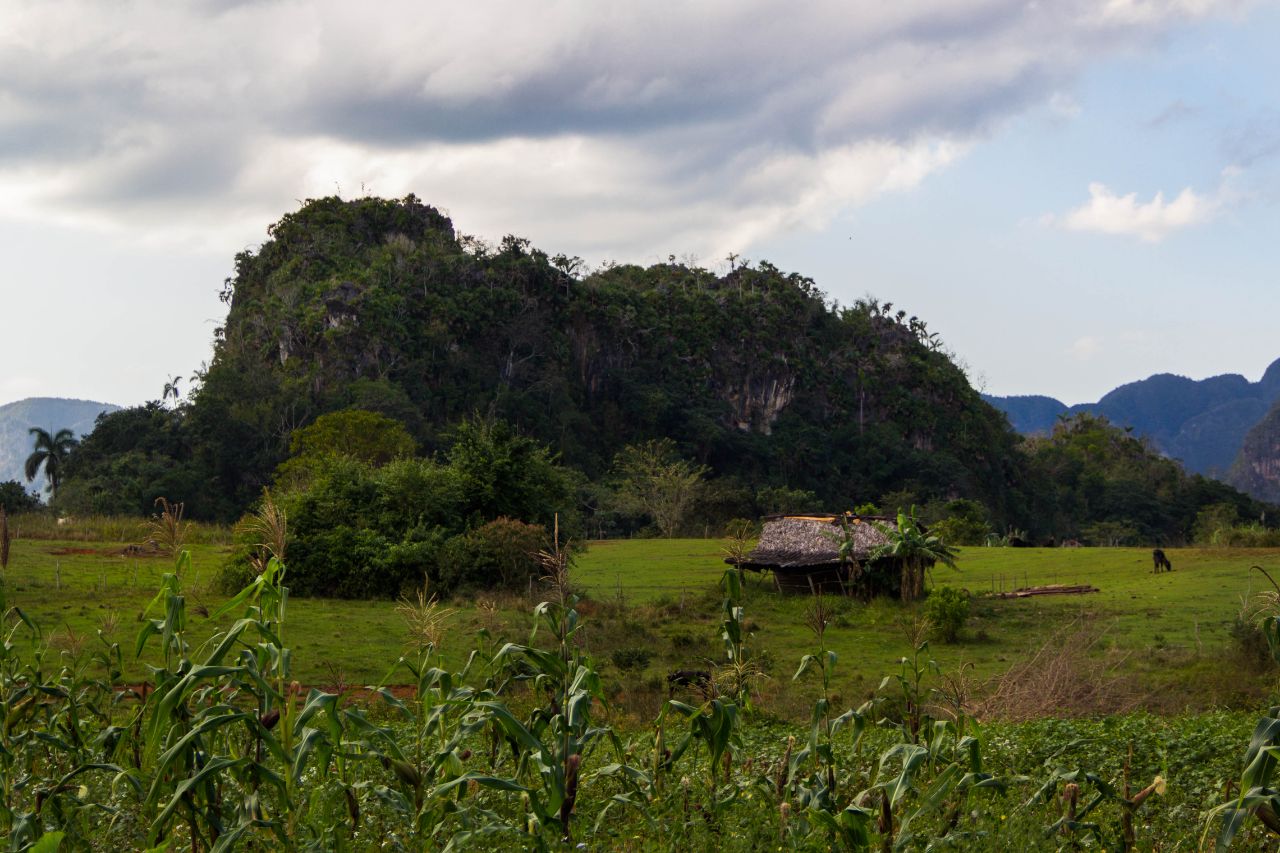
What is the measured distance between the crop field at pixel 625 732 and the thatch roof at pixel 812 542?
172cm

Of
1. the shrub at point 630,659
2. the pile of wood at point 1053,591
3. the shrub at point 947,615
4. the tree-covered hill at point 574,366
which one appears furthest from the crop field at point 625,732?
the tree-covered hill at point 574,366

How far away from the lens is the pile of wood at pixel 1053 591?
95.5 feet

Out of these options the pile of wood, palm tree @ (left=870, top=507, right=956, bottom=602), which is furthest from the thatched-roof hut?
the pile of wood

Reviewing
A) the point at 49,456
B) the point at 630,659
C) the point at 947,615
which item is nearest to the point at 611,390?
the point at 49,456

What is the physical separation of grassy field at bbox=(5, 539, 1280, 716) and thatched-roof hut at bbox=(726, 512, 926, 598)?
80cm

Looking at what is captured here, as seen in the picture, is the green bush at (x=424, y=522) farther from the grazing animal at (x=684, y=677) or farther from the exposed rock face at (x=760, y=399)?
the exposed rock face at (x=760, y=399)

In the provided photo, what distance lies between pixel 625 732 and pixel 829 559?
15879 millimetres

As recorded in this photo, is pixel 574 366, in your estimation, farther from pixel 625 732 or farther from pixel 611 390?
pixel 625 732

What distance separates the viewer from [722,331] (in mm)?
92312

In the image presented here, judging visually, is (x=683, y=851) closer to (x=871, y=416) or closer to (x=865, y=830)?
(x=865, y=830)

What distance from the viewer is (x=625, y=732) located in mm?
12469

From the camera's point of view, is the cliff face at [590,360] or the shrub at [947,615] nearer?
the shrub at [947,615]

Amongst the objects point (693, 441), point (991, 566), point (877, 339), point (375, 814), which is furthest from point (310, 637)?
point (877, 339)

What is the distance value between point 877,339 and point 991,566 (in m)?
64.3
